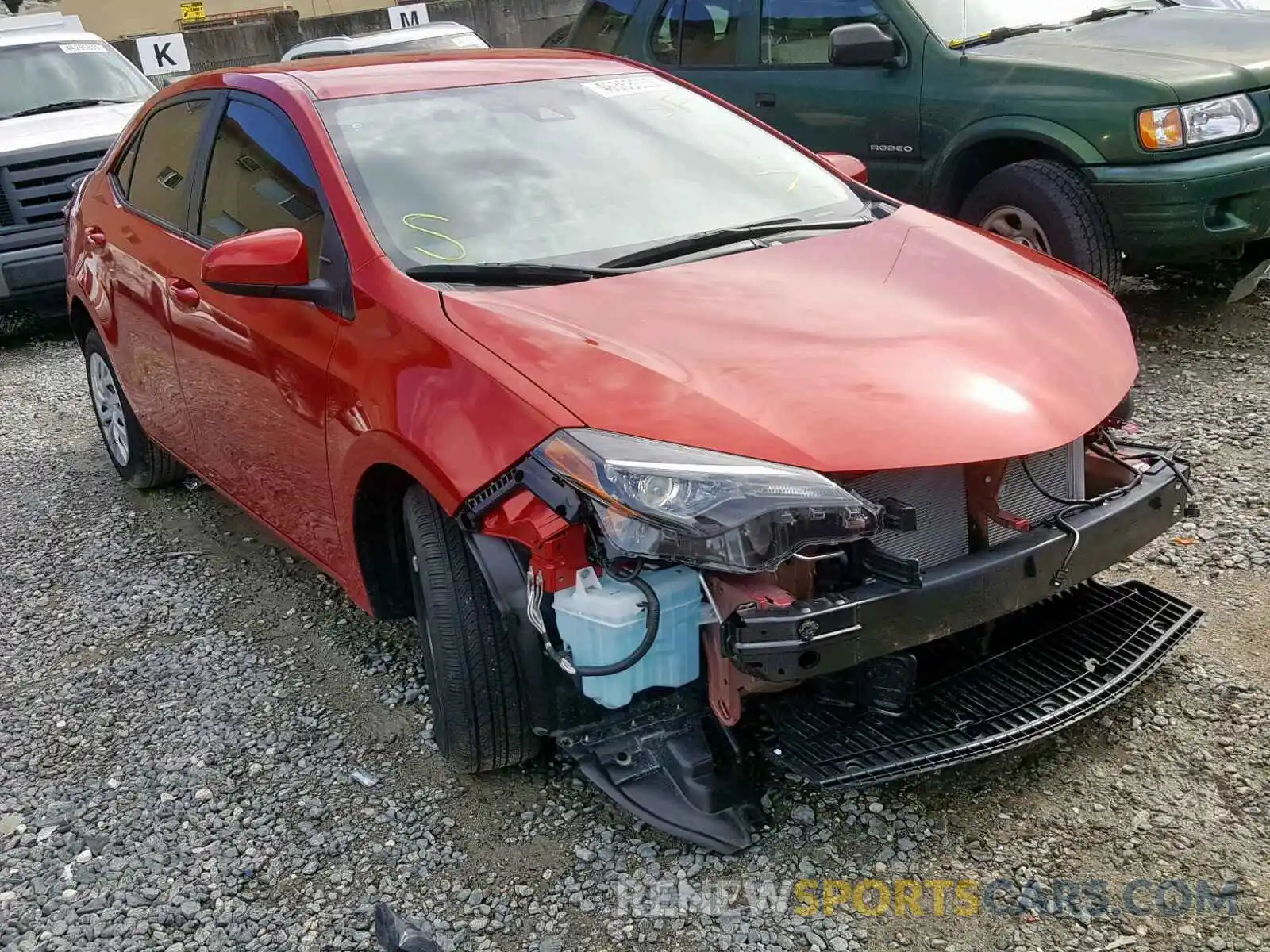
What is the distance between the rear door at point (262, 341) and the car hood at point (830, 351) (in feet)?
1.95

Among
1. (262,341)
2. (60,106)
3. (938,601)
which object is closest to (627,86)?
(262,341)

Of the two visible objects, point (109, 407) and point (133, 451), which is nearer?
point (133, 451)

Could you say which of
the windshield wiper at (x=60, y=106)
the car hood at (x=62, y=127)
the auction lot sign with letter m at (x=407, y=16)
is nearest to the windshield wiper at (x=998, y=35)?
the car hood at (x=62, y=127)

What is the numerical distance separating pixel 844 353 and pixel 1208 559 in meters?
1.74

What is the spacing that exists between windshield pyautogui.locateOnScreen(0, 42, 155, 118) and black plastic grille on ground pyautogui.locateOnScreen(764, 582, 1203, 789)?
8.13 meters

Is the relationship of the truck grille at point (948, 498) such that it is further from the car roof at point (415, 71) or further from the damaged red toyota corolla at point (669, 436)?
the car roof at point (415, 71)

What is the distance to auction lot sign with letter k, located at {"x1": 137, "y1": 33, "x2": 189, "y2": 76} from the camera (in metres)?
15.6

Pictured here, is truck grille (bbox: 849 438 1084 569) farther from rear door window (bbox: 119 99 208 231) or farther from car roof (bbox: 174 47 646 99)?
rear door window (bbox: 119 99 208 231)

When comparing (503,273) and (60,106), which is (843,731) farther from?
→ (60,106)

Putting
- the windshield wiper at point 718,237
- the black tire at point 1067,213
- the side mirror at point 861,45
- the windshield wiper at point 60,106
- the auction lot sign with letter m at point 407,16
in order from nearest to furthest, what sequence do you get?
the windshield wiper at point 718,237
the black tire at point 1067,213
the side mirror at point 861,45
the windshield wiper at point 60,106
the auction lot sign with letter m at point 407,16

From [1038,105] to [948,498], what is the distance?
3.35 metres

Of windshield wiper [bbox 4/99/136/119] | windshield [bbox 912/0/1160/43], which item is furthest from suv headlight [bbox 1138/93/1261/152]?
windshield wiper [bbox 4/99/136/119]

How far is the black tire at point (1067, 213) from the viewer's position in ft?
16.7

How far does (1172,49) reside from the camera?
208 inches
